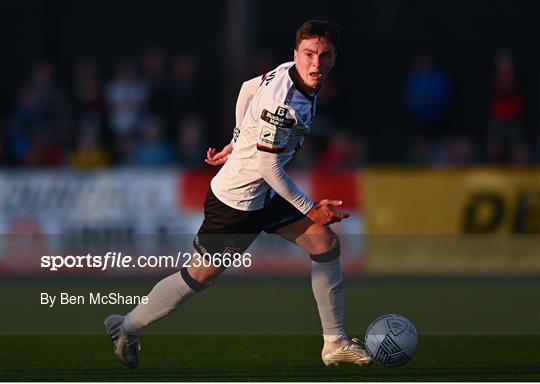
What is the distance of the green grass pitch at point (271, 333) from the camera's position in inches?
352

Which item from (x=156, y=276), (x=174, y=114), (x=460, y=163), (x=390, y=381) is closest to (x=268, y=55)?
(x=174, y=114)

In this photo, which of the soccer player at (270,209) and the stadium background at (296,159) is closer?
the soccer player at (270,209)

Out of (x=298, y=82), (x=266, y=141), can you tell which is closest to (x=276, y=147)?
(x=266, y=141)

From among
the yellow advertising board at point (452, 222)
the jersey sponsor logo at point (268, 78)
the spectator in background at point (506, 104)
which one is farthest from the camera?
the spectator in background at point (506, 104)

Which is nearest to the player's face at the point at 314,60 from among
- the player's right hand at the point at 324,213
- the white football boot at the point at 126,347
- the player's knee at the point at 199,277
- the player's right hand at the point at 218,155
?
the player's right hand at the point at 324,213

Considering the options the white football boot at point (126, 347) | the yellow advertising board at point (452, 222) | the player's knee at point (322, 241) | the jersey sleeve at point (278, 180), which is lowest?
the yellow advertising board at point (452, 222)

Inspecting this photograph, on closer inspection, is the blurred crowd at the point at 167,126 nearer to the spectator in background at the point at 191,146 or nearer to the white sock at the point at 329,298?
the spectator in background at the point at 191,146

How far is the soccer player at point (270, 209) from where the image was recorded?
337 inches

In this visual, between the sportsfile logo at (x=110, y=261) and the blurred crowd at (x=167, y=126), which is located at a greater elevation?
the blurred crowd at (x=167, y=126)

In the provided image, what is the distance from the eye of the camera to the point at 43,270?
17406 mm

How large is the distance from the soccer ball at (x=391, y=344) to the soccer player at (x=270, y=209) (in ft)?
0.29

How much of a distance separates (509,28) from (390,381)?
1448cm

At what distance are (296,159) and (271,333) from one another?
25.6 feet

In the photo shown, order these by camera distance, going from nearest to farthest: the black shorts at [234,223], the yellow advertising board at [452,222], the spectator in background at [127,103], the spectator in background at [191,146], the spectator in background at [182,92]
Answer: the black shorts at [234,223]
the yellow advertising board at [452,222]
the spectator in background at [191,146]
the spectator in background at [127,103]
the spectator in background at [182,92]
